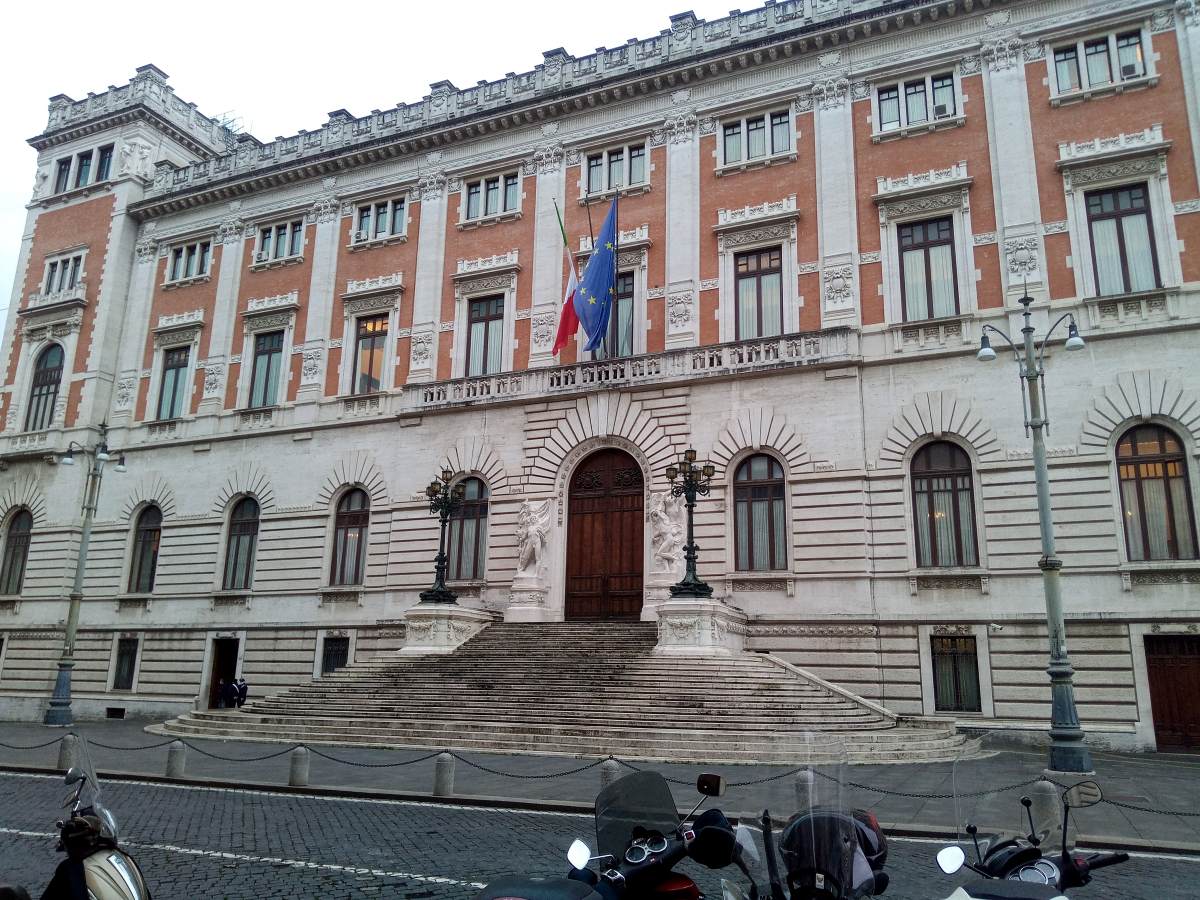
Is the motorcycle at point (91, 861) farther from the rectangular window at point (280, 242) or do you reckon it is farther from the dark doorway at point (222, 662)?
the rectangular window at point (280, 242)

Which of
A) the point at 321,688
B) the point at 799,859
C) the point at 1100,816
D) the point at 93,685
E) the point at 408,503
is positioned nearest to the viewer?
the point at 799,859

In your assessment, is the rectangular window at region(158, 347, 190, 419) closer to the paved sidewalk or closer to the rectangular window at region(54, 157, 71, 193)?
the rectangular window at region(54, 157, 71, 193)

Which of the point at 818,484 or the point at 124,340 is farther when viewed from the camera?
the point at 124,340

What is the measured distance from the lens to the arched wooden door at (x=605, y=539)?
2542 cm

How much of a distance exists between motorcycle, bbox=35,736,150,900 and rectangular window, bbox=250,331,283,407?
2885 cm

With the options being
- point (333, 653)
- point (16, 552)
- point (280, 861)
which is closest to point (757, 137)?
point (333, 653)

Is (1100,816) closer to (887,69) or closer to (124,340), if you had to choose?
(887,69)

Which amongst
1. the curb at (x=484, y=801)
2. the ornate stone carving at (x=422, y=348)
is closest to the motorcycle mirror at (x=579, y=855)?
the curb at (x=484, y=801)

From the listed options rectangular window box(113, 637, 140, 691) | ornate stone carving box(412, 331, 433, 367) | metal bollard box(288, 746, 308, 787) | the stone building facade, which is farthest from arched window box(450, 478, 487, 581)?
metal bollard box(288, 746, 308, 787)

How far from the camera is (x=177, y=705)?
2997 centimetres

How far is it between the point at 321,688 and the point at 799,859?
20478 mm

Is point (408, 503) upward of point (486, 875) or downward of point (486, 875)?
upward

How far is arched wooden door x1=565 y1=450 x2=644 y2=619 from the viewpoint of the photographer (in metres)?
25.4

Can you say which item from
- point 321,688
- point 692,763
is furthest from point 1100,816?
point 321,688
